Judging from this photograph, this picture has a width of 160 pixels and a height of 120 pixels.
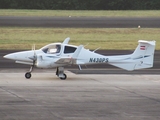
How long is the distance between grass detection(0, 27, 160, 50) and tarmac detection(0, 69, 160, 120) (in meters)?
15.0

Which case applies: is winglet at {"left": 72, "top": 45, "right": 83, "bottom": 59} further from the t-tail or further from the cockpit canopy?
the t-tail

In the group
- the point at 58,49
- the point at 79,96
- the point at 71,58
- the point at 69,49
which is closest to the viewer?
the point at 79,96

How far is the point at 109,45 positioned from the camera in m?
45.9

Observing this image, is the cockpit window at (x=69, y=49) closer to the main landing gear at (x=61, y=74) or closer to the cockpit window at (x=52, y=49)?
the cockpit window at (x=52, y=49)

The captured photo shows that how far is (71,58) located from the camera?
2809 cm

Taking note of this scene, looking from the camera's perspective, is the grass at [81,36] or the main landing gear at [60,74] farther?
the grass at [81,36]

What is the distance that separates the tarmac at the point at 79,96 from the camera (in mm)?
19438

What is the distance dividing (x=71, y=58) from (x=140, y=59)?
3.32 metres

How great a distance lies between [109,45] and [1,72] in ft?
54.1

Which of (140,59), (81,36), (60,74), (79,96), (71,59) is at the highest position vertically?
(81,36)

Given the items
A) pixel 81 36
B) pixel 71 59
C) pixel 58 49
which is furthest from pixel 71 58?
pixel 81 36

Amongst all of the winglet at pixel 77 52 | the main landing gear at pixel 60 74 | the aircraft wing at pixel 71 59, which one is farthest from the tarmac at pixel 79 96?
the winglet at pixel 77 52

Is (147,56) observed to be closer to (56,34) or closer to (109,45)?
(109,45)

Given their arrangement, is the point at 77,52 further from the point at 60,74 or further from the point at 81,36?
the point at 81,36
